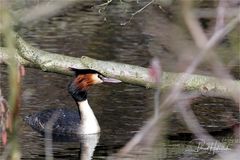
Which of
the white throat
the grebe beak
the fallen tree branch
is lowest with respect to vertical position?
the white throat

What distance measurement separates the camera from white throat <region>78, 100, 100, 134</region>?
35.2 ft

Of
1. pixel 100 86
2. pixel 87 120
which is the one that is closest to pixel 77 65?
pixel 87 120

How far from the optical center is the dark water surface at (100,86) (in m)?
9.70

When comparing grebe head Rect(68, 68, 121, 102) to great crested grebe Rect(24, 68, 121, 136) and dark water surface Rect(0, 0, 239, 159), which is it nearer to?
great crested grebe Rect(24, 68, 121, 136)

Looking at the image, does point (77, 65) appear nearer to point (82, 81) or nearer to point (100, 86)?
point (82, 81)

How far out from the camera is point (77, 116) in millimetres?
11445

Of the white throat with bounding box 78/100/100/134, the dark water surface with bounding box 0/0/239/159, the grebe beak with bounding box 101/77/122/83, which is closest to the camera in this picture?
the dark water surface with bounding box 0/0/239/159

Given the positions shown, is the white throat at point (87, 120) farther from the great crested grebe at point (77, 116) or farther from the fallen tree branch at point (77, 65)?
the fallen tree branch at point (77, 65)

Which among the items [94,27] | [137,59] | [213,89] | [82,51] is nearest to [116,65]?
[213,89]

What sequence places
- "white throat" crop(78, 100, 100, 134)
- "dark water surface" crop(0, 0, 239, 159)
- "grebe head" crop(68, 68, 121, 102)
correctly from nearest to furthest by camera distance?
"dark water surface" crop(0, 0, 239, 159) → "white throat" crop(78, 100, 100, 134) → "grebe head" crop(68, 68, 121, 102)

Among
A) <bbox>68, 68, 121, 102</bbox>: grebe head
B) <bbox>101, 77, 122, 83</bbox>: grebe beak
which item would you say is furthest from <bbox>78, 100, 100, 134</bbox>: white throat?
<bbox>101, 77, 122, 83</bbox>: grebe beak

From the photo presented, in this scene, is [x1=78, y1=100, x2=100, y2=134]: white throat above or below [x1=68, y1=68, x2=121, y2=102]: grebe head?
below

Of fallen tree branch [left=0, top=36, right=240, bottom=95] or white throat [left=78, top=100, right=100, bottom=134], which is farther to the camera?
fallen tree branch [left=0, top=36, right=240, bottom=95]

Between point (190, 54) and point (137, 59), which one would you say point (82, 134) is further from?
point (190, 54)
